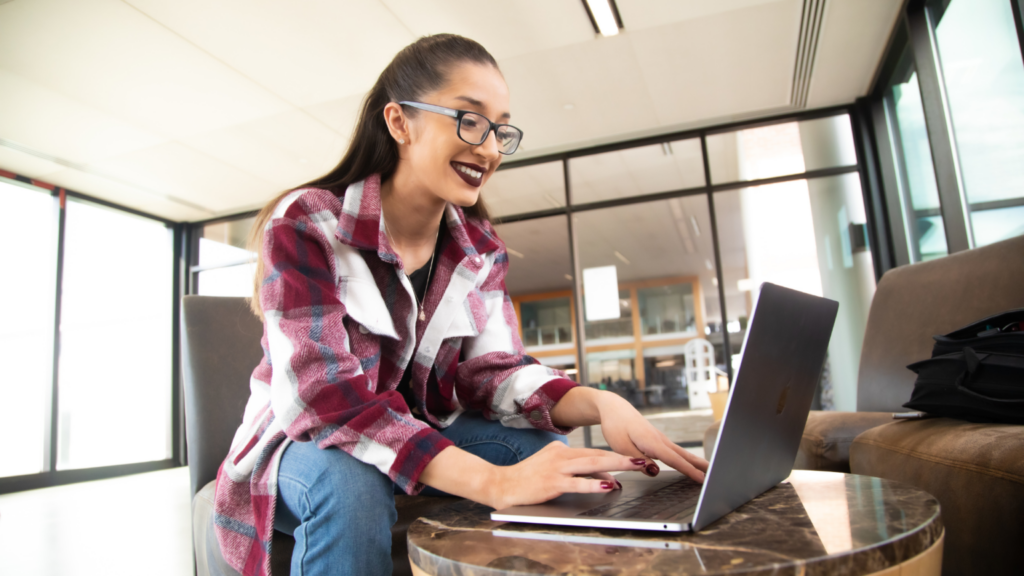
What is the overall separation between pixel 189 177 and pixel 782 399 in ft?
18.8

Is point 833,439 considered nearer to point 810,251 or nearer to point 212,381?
point 212,381

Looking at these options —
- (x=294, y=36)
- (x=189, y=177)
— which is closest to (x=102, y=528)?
(x=294, y=36)

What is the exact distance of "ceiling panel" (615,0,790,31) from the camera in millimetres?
3188

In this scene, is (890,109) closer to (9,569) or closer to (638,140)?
(638,140)

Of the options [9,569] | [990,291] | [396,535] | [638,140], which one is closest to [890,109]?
[638,140]

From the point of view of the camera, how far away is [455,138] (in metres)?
1.01

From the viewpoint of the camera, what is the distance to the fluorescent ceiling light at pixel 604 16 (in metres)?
3.18

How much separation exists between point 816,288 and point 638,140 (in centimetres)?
189

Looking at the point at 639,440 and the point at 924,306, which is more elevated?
the point at 924,306

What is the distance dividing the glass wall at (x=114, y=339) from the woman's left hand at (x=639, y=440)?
5.96 m

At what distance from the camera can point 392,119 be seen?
3.52 ft

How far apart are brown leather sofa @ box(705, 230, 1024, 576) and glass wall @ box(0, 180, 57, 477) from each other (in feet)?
18.4

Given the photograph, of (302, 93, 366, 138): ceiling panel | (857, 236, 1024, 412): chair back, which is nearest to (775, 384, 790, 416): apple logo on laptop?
(857, 236, 1024, 412): chair back

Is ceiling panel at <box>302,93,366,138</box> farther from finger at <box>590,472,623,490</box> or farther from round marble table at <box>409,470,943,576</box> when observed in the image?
round marble table at <box>409,470,943,576</box>
